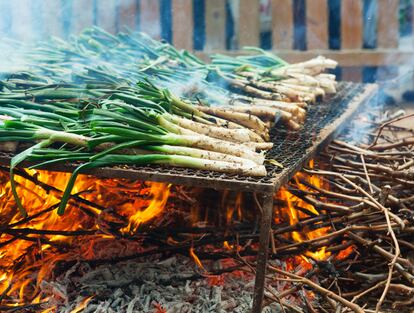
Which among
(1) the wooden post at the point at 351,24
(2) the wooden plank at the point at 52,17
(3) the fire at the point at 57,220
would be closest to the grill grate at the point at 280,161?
(3) the fire at the point at 57,220

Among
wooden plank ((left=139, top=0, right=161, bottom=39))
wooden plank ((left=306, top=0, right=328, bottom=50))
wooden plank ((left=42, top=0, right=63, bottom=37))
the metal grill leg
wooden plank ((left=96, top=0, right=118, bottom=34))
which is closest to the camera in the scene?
the metal grill leg

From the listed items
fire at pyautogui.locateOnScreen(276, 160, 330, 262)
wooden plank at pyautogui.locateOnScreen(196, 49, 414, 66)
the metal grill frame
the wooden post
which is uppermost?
the wooden post

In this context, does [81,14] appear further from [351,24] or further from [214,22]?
[351,24]

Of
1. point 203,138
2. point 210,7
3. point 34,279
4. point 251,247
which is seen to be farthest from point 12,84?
point 210,7

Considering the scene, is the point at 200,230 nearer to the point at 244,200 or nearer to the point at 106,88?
the point at 244,200

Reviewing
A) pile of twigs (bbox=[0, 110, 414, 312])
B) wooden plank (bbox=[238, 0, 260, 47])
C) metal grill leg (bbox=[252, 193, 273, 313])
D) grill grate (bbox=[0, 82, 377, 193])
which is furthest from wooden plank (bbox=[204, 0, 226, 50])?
metal grill leg (bbox=[252, 193, 273, 313])

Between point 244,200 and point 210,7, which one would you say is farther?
point 210,7

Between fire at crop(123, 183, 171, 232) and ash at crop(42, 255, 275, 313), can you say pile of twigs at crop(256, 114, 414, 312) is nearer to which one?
ash at crop(42, 255, 275, 313)
